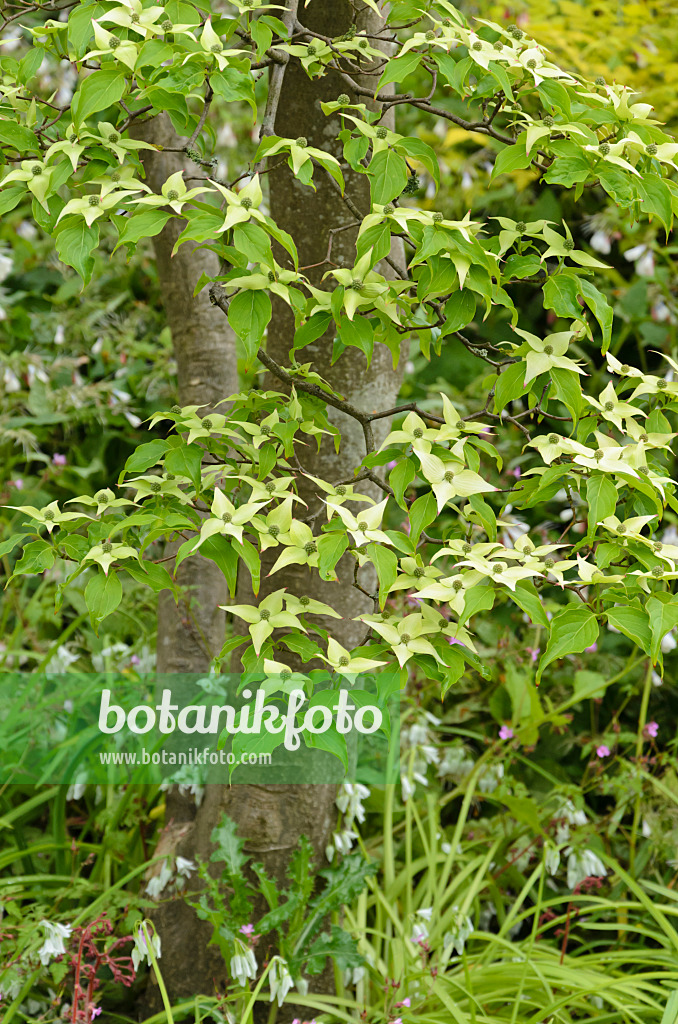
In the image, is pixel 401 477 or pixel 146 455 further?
pixel 146 455

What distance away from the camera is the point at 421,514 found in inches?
47.0

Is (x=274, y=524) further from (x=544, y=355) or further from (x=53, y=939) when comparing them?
(x=53, y=939)

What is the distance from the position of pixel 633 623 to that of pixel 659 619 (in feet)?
0.14

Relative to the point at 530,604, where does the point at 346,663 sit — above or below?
below

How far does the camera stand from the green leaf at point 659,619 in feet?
3.39

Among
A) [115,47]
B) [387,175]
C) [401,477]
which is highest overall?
[115,47]

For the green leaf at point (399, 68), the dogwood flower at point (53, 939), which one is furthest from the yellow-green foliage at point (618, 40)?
the dogwood flower at point (53, 939)

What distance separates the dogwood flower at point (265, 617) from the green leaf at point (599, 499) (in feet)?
1.43

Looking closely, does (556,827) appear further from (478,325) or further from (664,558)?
(478,325)

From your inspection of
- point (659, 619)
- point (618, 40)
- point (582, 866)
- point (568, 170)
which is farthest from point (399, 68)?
point (618, 40)

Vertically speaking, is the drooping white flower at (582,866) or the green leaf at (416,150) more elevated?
the green leaf at (416,150)

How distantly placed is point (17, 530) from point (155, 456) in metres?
2.01
